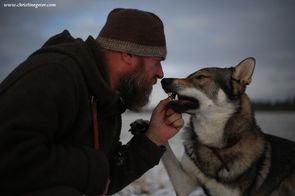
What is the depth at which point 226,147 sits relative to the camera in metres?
2.13

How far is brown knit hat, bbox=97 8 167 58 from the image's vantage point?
1447 mm

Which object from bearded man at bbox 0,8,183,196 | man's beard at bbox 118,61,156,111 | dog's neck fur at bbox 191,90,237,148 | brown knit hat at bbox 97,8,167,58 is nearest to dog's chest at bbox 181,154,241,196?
dog's neck fur at bbox 191,90,237,148

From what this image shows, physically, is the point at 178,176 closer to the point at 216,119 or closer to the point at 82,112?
the point at 216,119

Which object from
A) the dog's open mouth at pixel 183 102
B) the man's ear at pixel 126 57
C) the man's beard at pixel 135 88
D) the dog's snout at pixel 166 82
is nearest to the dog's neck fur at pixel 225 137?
the dog's open mouth at pixel 183 102

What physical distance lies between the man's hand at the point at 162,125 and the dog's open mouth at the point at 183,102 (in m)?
0.14

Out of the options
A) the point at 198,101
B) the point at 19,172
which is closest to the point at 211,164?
the point at 198,101

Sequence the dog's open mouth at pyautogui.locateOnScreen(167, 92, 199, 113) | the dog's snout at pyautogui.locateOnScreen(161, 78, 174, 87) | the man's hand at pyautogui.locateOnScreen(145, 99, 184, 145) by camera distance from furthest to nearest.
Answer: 1. the dog's snout at pyautogui.locateOnScreen(161, 78, 174, 87)
2. the dog's open mouth at pyautogui.locateOnScreen(167, 92, 199, 113)
3. the man's hand at pyautogui.locateOnScreen(145, 99, 184, 145)

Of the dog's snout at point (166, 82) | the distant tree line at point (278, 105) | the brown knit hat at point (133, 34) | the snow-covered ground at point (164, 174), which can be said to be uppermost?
the brown knit hat at point (133, 34)

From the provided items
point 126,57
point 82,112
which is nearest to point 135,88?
point 126,57

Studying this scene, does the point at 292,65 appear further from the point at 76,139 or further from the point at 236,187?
the point at 76,139

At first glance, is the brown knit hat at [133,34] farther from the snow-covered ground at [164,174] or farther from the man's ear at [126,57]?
the snow-covered ground at [164,174]

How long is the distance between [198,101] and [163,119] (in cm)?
51

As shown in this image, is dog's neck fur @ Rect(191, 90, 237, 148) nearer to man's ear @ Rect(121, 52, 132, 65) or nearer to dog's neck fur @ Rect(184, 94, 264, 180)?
dog's neck fur @ Rect(184, 94, 264, 180)

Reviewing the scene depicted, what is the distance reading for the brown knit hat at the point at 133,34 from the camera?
145 cm
